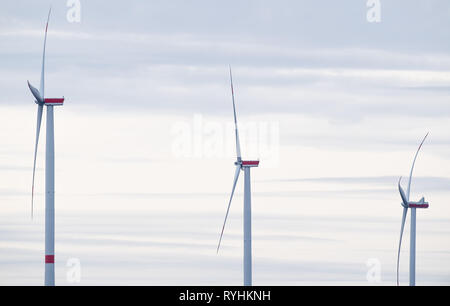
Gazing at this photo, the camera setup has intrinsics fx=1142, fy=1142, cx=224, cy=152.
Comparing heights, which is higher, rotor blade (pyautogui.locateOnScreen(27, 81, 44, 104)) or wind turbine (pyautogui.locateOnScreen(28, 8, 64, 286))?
rotor blade (pyautogui.locateOnScreen(27, 81, 44, 104))

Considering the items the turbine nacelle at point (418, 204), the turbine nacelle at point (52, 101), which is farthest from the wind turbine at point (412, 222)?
the turbine nacelle at point (52, 101)

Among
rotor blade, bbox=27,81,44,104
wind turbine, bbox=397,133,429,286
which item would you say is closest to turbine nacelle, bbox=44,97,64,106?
rotor blade, bbox=27,81,44,104

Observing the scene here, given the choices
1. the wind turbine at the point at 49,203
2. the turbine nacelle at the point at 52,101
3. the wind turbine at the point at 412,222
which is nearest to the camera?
the wind turbine at the point at 49,203

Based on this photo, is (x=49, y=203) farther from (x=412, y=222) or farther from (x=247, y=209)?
(x=412, y=222)

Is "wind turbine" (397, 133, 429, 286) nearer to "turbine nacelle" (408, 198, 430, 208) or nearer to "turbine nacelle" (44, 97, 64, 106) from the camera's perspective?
"turbine nacelle" (408, 198, 430, 208)

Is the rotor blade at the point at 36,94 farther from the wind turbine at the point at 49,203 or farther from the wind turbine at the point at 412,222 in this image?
the wind turbine at the point at 412,222

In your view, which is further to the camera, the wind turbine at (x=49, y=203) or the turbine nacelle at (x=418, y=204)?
the turbine nacelle at (x=418, y=204)

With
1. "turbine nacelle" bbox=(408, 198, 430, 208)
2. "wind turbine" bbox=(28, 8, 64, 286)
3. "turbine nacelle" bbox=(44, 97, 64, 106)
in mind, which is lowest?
"wind turbine" bbox=(28, 8, 64, 286)

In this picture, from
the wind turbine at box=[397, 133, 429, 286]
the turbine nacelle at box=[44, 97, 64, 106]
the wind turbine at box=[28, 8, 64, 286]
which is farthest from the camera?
the wind turbine at box=[397, 133, 429, 286]

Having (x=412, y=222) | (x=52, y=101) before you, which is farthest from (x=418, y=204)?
(x=52, y=101)

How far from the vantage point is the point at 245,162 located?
11112cm
